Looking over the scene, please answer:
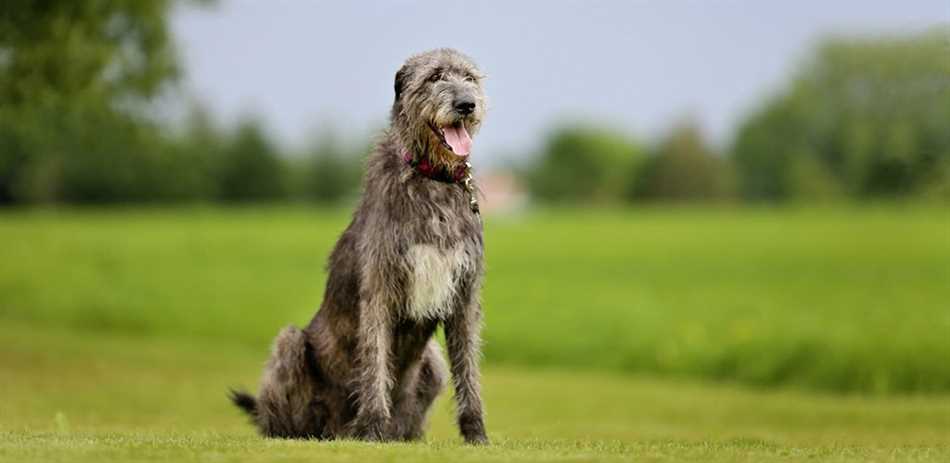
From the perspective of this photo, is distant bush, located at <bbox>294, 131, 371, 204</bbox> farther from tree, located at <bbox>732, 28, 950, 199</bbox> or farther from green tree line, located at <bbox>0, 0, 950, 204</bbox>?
tree, located at <bbox>732, 28, 950, 199</bbox>

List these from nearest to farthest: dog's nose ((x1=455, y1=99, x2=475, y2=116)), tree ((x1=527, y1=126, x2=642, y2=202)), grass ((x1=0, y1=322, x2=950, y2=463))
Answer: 1. grass ((x1=0, y1=322, x2=950, y2=463))
2. dog's nose ((x1=455, y1=99, x2=475, y2=116))
3. tree ((x1=527, y1=126, x2=642, y2=202))

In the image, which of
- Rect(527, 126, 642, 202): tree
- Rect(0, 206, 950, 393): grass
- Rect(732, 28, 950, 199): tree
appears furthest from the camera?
Rect(527, 126, 642, 202): tree

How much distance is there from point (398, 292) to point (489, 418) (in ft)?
25.6

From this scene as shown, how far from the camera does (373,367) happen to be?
31.2 feet

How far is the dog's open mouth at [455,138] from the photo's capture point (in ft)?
30.2

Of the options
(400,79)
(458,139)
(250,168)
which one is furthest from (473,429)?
(250,168)

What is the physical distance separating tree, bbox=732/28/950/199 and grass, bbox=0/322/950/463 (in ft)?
13.8

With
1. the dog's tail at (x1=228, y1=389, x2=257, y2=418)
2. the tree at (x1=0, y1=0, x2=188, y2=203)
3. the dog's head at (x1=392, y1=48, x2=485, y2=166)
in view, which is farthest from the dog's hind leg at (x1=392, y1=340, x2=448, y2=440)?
the tree at (x1=0, y1=0, x2=188, y2=203)

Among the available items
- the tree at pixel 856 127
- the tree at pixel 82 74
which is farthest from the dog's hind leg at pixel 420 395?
the tree at pixel 82 74

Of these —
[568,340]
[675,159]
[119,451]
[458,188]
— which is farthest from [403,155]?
[675,159]

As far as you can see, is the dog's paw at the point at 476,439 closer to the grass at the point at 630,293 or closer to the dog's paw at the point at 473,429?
the dog's paw at the point at 473,429

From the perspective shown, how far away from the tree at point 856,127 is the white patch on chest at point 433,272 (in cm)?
891

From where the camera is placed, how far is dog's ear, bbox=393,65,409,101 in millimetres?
9438

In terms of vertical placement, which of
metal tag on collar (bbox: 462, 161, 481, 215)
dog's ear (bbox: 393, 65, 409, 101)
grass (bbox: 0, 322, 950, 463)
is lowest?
grass (bbox: 0, 322, 950, 463)
